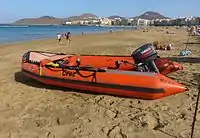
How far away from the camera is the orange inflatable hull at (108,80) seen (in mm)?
6645

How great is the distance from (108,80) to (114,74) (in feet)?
0.61

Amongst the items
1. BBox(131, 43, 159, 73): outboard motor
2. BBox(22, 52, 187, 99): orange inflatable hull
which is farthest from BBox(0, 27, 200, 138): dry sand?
BBox(131, 43, 159, 73): outboard motor

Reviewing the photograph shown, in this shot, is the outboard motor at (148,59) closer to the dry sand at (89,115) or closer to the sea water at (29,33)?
the dry sand at (89,115)

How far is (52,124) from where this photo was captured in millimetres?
5559

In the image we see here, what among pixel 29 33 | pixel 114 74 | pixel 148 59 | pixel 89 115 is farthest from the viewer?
pixel 29 33

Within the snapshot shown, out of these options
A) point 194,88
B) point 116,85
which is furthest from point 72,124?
point 194,88

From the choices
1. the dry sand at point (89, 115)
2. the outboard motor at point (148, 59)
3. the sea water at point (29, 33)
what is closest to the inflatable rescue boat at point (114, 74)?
the outboard motor at point (148, 59)

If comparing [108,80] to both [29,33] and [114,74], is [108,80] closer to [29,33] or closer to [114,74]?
[114,74]

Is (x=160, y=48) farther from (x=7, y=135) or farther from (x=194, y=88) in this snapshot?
(x=7, y=135)

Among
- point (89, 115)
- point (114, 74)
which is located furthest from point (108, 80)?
point (89, 115)

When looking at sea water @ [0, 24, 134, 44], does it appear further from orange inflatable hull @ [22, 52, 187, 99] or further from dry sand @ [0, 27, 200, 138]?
dry sand @ [0, 27, 200, 138]

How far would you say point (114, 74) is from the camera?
6.93 m

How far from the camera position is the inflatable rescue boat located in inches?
263

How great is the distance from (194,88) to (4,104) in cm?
431
